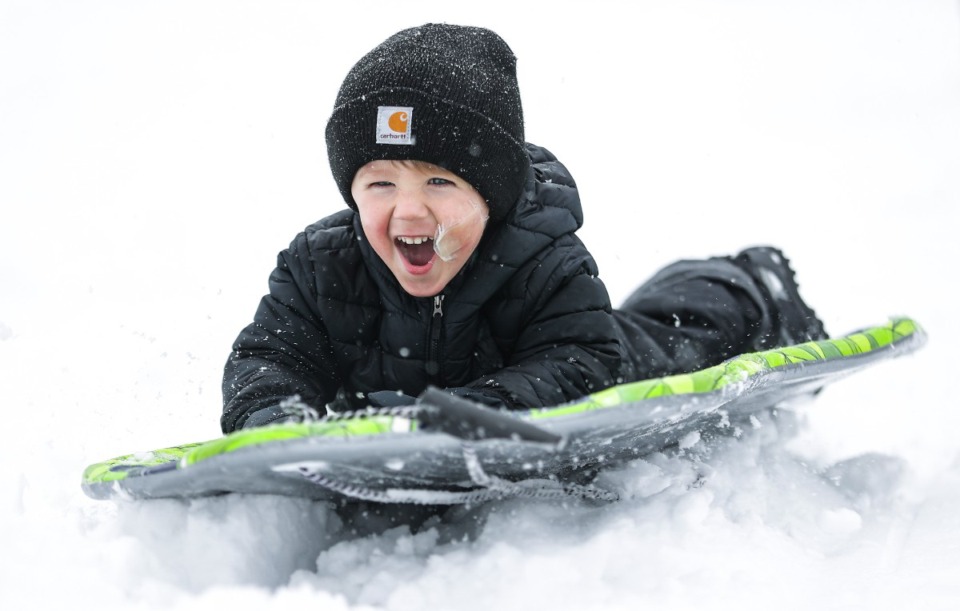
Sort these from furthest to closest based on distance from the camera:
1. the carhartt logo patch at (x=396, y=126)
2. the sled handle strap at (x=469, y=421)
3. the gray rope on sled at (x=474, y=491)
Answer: the carhartt logo patch at (x=396, y=126) → the gray rope on sled at (x=474, y=491) → the sled handle strap at (x=469, y=421)

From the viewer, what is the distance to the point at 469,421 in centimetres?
108

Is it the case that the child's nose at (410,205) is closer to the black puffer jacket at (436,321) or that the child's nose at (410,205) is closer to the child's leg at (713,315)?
the black puffer jacket at (436,321)

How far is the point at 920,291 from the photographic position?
9.89 feet

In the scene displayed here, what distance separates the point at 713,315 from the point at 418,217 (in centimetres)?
95

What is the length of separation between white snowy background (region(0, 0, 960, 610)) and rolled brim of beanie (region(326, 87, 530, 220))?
53 cm

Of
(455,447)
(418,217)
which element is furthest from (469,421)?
(418,217)

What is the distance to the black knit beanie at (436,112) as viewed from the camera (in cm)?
159

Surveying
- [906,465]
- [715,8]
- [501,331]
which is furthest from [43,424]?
[715,8]

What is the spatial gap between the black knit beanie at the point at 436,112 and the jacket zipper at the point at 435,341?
19cm

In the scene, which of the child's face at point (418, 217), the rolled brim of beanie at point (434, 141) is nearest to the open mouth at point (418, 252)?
the child's face at point (418, 217)

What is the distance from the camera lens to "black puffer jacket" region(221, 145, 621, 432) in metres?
1.74

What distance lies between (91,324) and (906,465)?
197 centimetres

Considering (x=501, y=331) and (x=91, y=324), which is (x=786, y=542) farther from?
(x=91, y=324)

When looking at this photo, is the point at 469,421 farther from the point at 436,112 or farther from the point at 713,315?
the point at 713,315
